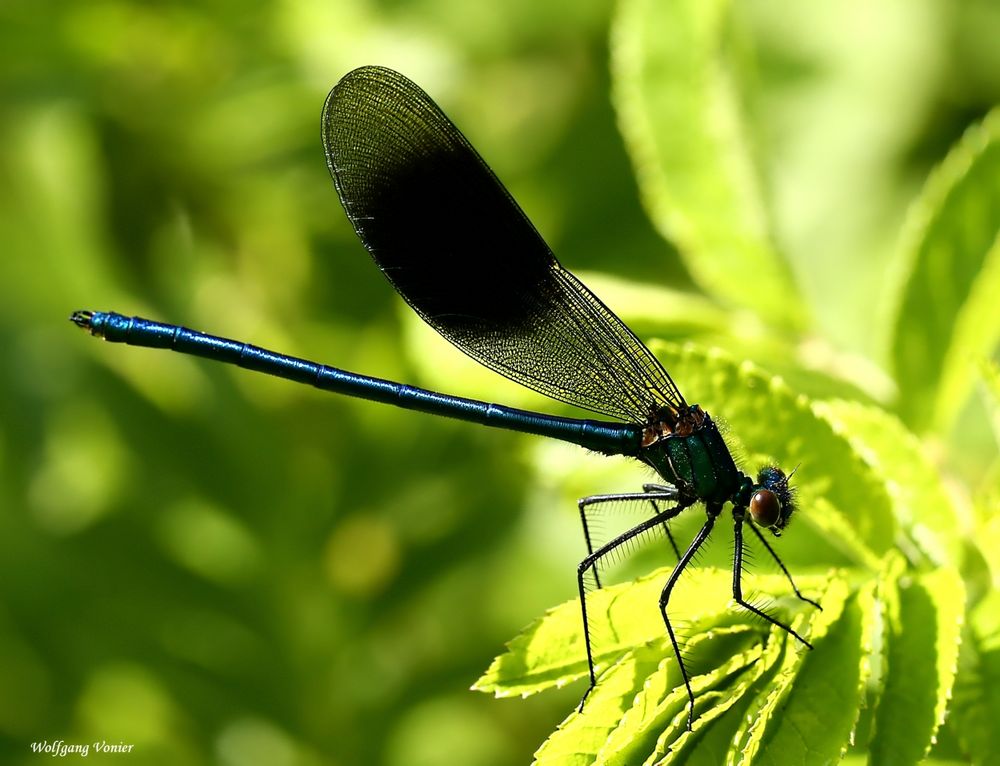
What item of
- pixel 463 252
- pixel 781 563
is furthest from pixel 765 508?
pixel 463 252

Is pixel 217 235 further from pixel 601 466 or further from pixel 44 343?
pixel 601 466

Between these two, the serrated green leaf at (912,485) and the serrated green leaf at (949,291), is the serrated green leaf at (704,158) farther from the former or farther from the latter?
the serrated green leaf at (912,485)

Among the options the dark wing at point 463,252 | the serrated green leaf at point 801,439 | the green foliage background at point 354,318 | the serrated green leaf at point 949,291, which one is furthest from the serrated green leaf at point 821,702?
the dark wing at point 463,252

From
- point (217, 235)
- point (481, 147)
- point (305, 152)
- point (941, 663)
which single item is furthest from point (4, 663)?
point (941, 663)


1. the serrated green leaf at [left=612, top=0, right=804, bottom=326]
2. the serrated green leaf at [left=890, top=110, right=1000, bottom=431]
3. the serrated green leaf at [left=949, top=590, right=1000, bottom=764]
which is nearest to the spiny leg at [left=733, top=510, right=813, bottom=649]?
the serrated green leaf at [left=949, top=590, right=1000, bottom=764]

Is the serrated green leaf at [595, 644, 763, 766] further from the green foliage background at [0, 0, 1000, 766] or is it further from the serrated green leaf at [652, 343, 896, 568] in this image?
the green foliage background at [0, 0, 1000, 766]
